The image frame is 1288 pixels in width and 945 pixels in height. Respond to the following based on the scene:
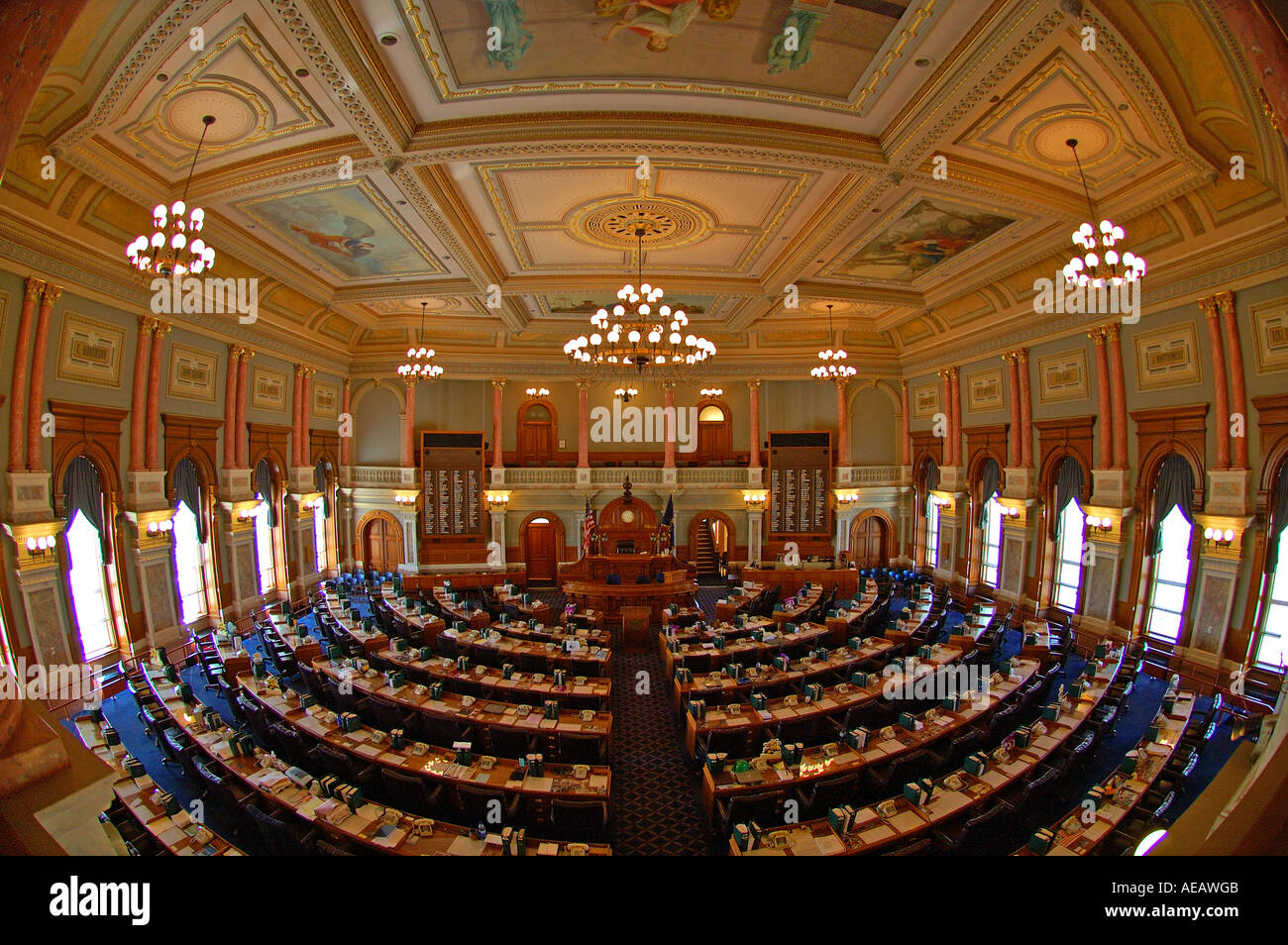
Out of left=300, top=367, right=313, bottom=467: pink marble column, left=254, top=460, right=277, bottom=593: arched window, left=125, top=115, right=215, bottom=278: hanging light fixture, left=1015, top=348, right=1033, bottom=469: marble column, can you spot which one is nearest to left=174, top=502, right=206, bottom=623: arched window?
left=254, top=460, right=277, bottom=593: arched window

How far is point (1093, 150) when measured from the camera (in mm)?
8398

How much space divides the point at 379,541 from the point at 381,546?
20 cm

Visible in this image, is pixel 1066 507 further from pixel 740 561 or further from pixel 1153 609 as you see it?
pixel 740 561

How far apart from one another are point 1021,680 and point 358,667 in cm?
1104

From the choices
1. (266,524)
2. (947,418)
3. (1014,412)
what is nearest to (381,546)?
(266,524)

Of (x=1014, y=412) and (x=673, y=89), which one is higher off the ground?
(x=673, y=89)

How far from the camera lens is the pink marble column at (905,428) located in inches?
798

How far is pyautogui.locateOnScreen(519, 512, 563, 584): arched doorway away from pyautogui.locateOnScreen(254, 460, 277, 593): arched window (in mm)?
7953

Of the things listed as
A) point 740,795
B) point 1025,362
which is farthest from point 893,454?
point 740,795

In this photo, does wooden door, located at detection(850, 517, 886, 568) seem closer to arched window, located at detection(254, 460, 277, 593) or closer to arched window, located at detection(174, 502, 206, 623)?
arched window, located at detection(254, 460, 277, 593)

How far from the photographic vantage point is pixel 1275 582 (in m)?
9.38

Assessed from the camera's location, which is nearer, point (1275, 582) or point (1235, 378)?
point (1275, 582)

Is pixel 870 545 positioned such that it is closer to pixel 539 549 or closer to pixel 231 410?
pixel 539 549

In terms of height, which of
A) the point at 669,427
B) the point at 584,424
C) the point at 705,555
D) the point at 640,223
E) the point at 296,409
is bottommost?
the point at 705,555
